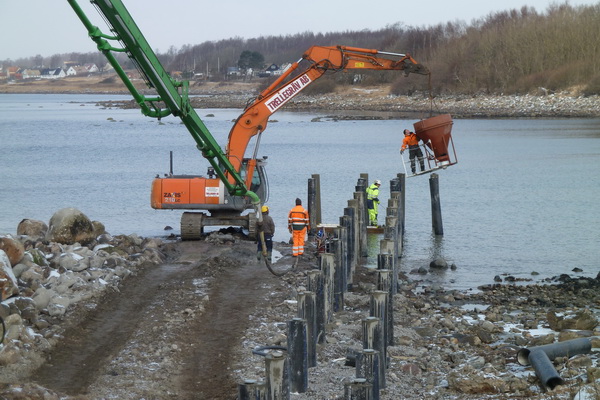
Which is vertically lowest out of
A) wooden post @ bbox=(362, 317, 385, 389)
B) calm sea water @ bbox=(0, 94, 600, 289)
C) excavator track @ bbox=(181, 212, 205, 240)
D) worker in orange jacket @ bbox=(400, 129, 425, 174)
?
calm sea water @ bbox=(0, 94, 600, 289)

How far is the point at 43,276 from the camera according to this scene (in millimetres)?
17391

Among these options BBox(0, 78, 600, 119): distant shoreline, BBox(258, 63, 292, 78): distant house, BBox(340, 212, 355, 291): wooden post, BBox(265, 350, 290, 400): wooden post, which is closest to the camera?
BBox(265, 350, 290, 400): wooden post

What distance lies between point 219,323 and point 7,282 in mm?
3640

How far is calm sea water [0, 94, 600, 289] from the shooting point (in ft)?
89.6

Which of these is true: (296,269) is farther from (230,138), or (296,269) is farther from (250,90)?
(250,90)

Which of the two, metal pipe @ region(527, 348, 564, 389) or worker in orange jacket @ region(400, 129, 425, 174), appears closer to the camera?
metal pipe @ region(527, 348, 564, 389)

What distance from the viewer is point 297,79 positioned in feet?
77.5

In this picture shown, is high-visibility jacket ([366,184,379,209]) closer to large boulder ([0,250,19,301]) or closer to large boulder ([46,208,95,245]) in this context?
large boulder ([46,208,95,245])

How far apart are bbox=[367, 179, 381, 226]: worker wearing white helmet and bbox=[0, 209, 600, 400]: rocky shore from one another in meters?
4.60

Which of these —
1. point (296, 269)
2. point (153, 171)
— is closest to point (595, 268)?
point (296, 269)

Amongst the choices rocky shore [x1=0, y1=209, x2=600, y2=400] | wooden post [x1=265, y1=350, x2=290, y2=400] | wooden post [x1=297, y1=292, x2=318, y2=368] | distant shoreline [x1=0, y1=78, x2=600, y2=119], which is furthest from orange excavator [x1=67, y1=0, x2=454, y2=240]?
distant shoreline [x1=0, y1=78, x2=600, y2=119]

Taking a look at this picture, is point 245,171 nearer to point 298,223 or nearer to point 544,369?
point 298,223

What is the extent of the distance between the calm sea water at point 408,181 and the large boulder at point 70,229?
22.5 feet

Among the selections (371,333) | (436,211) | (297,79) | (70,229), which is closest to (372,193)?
(436,211)
